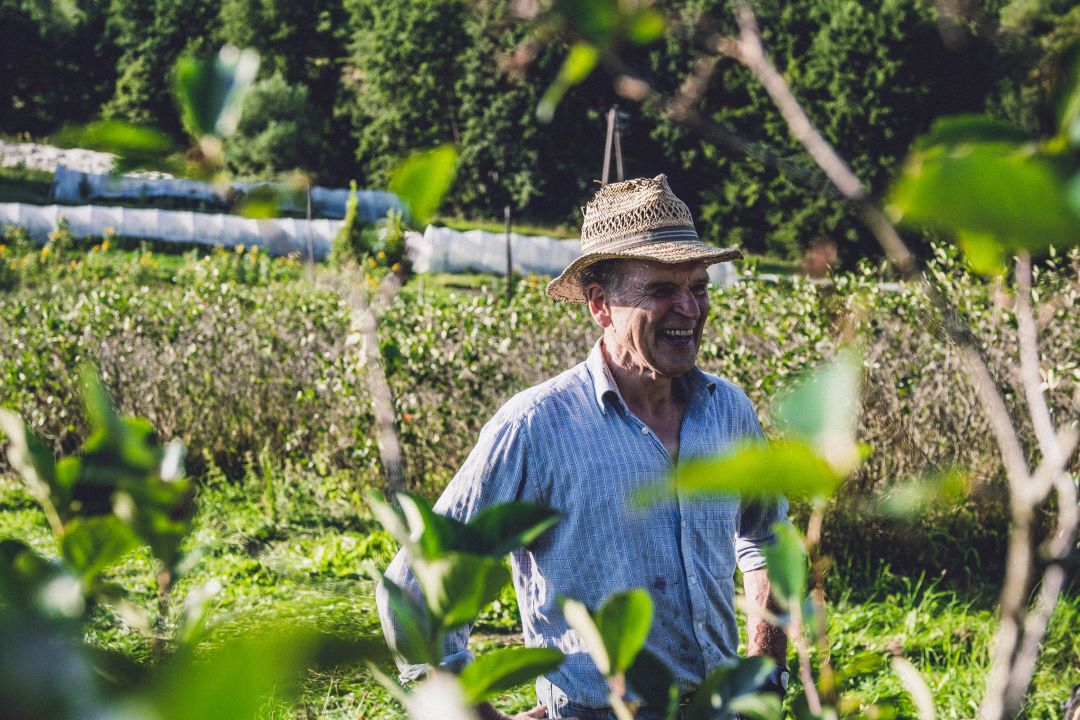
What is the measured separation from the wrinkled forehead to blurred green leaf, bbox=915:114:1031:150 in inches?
75.0

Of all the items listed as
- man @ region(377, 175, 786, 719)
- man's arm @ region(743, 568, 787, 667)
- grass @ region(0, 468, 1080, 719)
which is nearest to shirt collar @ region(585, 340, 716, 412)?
man @ region(377, 175, 786, 719)

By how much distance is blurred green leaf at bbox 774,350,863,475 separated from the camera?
493 millimetres

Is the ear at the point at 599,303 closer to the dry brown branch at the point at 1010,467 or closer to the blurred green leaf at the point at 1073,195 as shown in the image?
the dry brown branch at the point at 1010,467

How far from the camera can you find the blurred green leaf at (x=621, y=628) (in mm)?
665

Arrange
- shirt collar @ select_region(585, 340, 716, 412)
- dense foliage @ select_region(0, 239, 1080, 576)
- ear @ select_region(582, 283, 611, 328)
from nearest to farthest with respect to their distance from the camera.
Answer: shirt collar @ select_region(585, 340, 716, 412) < ear @ select_region(582, 283, 611, 328) < dense foliage @ select_region(0, 239, 1080, 576)

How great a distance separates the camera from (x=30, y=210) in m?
23.6

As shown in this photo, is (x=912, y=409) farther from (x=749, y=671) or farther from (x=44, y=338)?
(x=44, y=338)

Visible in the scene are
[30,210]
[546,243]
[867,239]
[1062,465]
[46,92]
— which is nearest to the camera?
[1062,465]

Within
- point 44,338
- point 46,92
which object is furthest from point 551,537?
point 46,92

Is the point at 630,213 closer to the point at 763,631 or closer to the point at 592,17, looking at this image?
the point at 763,631

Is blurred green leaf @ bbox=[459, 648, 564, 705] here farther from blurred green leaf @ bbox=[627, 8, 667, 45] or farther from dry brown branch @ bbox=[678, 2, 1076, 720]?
blurred green leaf @ bbox=[627, 8, 667, 45]

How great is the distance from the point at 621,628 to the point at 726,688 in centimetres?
18

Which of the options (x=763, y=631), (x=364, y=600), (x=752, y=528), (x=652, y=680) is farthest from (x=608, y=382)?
(x=364, y=600)

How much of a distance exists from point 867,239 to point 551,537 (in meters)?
28.1
